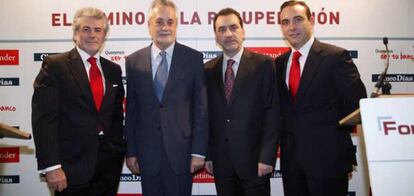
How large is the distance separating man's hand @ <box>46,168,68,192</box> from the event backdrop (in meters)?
1.57

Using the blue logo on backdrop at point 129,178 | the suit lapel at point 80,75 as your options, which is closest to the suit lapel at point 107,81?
the suit lapel at point 80,75

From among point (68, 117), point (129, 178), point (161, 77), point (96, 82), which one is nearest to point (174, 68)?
point (161, 77)

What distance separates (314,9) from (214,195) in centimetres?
227

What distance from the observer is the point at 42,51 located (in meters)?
4.05

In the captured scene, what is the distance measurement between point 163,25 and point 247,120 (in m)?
0.92

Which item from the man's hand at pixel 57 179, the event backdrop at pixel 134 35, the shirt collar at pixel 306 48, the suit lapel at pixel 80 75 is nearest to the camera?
the man's hand at pixel 57 179

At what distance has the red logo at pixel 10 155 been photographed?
13.4 feet

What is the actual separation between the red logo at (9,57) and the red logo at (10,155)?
92 centimetres

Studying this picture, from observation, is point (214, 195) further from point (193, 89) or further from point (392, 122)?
point (392, 122)

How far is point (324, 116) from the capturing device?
2.71 m

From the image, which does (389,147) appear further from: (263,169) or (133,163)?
(133,163)

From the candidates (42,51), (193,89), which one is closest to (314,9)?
(193,89)

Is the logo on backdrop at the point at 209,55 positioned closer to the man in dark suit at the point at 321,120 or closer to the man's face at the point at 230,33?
the man's face at the point at 230,33

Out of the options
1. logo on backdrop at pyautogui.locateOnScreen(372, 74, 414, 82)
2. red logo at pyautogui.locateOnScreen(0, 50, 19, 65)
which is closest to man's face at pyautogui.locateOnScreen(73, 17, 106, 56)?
red logo at pyautogui.locateOnScreen(0, 50, 19, 65)
